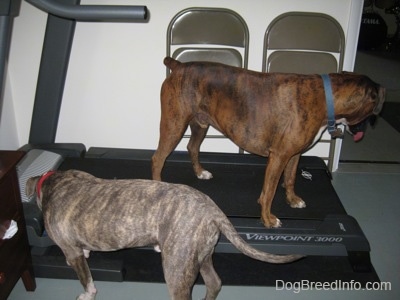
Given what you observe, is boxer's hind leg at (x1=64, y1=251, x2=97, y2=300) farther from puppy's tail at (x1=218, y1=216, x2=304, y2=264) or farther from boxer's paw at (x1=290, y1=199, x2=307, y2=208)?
boxer's paw at (x1=290, y1=199, x2=307, y2=208)

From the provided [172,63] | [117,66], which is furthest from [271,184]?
[117,66]

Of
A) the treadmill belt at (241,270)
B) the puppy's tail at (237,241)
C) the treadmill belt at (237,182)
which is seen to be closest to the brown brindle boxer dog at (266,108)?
the treadmill belt at (237,182)

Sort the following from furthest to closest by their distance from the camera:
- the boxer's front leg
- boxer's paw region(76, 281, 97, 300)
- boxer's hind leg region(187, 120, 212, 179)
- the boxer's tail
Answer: boxer's hind leg region(187, 120, 212, 179) < the boxer's tail < the boxer's front leg < boxer's paw region(76, 281, 97, 300)

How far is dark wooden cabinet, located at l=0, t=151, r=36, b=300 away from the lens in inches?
57.9

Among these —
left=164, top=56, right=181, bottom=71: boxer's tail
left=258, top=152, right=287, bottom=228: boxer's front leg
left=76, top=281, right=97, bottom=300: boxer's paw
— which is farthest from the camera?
left=164, top=56, right=181, bottom=71: boxer's tail

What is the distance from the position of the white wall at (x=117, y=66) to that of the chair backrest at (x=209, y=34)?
138 mm

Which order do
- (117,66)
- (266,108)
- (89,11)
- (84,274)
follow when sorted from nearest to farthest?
1. (89,11)
2. (84,274)
3. (266,108)
4. (117,66)

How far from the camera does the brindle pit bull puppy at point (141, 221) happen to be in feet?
4.43

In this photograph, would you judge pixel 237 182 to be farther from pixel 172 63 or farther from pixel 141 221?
pixel 141 221

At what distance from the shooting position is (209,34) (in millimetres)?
2611

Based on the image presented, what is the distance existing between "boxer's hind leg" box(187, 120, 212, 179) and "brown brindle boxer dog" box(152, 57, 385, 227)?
153 millimetres

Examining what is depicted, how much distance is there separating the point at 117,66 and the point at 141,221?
1.76 metres

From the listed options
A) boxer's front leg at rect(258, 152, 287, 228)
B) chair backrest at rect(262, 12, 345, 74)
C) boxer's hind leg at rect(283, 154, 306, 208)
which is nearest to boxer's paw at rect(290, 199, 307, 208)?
boxer's hind leg at rect(283, 154, 306, 208)

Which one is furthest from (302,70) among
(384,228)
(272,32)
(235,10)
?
(384,228)
